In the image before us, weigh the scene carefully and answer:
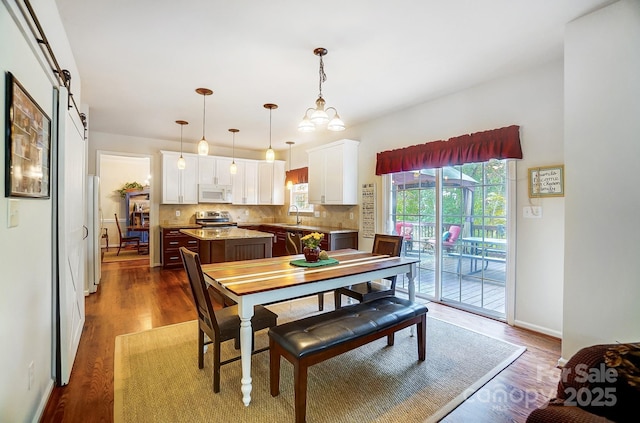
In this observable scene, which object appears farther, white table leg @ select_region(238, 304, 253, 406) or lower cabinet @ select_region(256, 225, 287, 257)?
lower cabinet @ select_region(256, 225, 287, 257)

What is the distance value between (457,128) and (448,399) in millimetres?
2952

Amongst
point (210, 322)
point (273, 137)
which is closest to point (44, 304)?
point (210, 322)

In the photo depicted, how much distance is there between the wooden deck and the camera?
11.2 ft

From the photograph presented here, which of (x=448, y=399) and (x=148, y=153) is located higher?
(x=148, y=153)

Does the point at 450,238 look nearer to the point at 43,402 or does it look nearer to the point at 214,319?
the point at 214,319

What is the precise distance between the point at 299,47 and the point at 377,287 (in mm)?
2398

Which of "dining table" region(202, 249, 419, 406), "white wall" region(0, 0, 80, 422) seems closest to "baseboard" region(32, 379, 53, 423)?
"white wall" region(0, 0, 80, 422)

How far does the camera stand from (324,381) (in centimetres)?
218

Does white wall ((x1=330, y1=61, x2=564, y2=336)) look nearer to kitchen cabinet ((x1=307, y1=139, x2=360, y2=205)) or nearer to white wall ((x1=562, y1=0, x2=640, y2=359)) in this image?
white wall ((x1=562, y1=0, x2=640, y2=359))

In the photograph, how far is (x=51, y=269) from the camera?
2043 mm

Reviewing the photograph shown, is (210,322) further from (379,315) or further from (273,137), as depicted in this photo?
(273,137)

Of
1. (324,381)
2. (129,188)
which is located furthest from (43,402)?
(129,188)

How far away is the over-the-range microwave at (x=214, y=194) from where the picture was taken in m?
6.41

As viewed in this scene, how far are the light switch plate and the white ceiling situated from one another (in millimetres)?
1582
